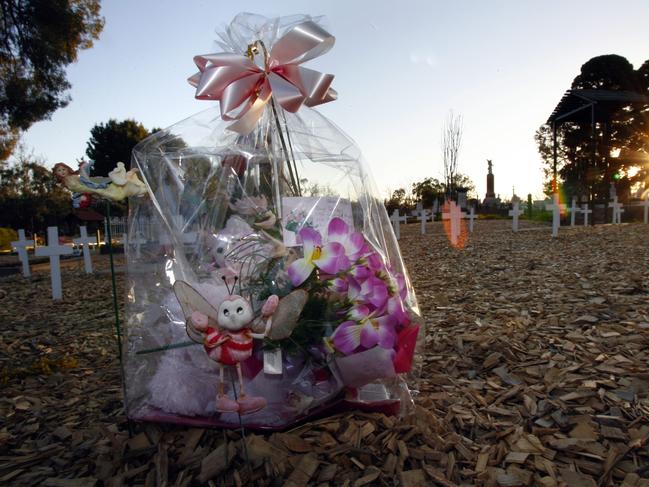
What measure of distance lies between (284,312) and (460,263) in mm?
4970

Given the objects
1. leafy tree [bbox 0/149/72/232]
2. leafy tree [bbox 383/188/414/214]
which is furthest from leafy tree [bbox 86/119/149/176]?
leafy tree [bbox 383/188/414/214]

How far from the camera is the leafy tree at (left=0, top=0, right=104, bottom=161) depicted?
10.8 meters

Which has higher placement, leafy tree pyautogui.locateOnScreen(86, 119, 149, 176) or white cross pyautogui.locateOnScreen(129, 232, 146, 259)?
leafy tree pyautogui.locateOnScreen(86, 119, 149, 176)

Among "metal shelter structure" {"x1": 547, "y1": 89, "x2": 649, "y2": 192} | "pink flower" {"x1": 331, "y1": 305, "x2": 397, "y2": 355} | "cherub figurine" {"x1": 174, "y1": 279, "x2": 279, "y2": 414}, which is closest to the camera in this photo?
"cherub figurine" {"x1": 174, "y1": 279, "x2": 279, "y2": 414}

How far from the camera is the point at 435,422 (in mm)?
1590

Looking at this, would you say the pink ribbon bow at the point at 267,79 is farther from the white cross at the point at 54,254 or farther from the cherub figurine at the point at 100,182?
the white cross at the point at 54,254

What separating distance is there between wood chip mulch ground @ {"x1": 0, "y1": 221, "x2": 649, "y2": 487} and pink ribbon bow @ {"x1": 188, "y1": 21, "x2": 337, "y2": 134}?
3.57 ft

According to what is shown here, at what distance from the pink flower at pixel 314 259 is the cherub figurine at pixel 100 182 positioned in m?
0.53

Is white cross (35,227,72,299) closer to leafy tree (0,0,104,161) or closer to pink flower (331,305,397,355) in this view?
pink flower (331,305,397,355)

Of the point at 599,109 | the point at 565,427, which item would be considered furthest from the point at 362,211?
the point at 599,109

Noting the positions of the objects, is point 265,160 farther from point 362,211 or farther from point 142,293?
point 142,293

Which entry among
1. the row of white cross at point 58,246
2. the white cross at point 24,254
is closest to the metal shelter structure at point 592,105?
the row of white cross at point 58,246

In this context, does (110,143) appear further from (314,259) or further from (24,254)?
(314,259)

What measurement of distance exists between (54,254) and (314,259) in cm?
499
